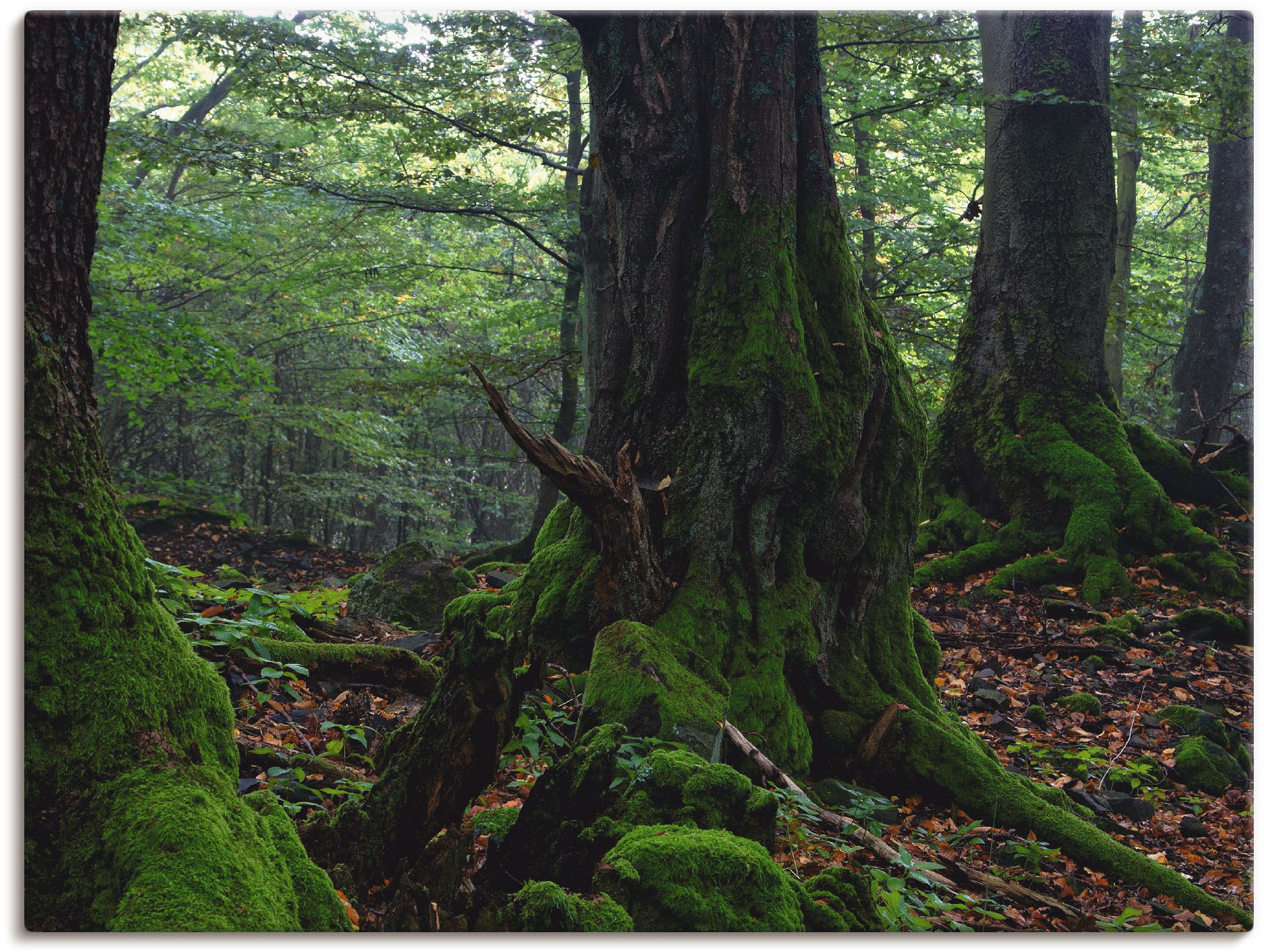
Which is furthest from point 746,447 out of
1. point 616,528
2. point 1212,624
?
point 1212,624

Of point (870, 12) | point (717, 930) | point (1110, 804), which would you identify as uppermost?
point (870, 12)

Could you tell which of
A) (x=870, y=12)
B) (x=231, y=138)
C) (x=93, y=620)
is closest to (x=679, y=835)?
(x=93, y=620)

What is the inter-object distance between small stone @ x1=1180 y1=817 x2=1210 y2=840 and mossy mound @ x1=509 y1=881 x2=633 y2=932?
10.9 ft

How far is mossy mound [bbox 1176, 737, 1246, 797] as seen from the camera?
444 cm

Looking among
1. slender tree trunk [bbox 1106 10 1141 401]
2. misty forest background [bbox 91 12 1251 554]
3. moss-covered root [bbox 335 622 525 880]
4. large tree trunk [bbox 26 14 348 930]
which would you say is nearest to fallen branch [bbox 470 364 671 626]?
moss-covered root [bbox 335 622 525 880]

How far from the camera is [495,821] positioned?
2367 millimetres

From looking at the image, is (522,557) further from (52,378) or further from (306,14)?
(52,378)

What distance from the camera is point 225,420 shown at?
12719 millimetres

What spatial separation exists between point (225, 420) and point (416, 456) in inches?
120

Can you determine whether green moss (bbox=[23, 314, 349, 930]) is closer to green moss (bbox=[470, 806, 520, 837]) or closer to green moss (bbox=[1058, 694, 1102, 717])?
green moss (bbox=[470, 806, 520, 837])

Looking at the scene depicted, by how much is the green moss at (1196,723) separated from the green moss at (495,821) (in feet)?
14.2

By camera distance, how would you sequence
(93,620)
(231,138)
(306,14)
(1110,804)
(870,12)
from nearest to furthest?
(93,620)
(1110,804)
(870,12)
(231,138)
(306,14)

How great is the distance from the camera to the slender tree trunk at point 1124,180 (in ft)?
25.0

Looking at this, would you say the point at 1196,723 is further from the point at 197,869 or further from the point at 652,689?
the point at 197,869
